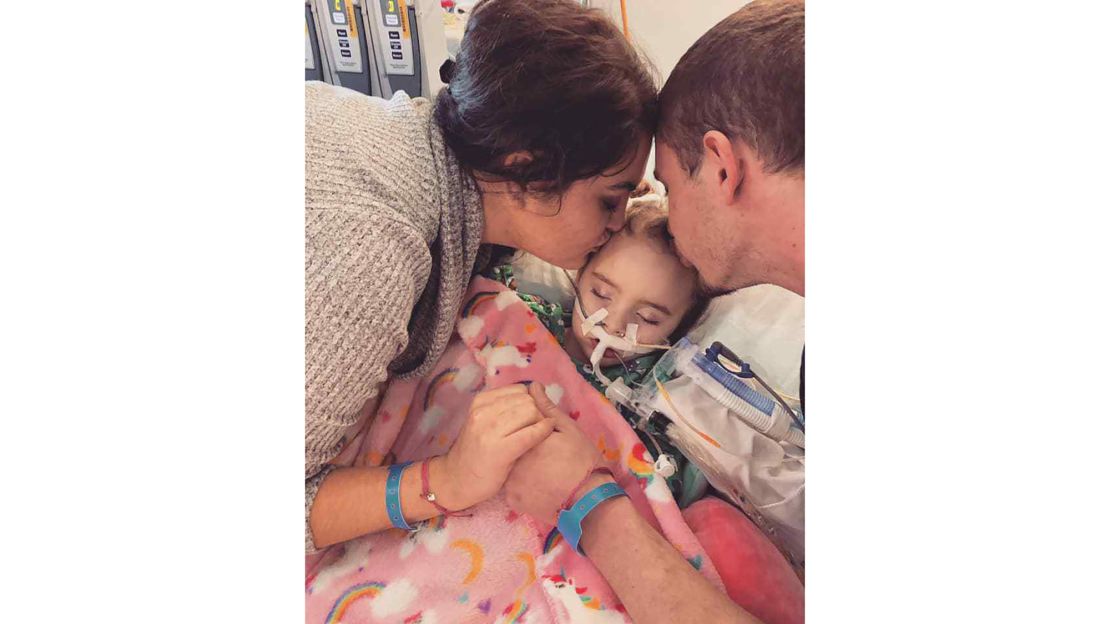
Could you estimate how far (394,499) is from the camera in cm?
86

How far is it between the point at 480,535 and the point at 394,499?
12 centimetres

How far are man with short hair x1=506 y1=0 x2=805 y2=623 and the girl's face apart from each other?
0.08m

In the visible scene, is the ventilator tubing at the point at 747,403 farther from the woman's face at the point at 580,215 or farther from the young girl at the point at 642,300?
the woman's face at the point at 580,215

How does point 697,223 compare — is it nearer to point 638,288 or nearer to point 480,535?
point 638,288

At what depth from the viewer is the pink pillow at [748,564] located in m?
0.79

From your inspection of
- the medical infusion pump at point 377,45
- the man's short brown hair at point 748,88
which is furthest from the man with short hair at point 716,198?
the medical infusion pump at point 377,45

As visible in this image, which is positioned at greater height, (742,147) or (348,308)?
(742,147)

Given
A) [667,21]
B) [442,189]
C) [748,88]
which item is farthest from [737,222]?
[442,189]

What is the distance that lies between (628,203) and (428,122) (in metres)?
0.35

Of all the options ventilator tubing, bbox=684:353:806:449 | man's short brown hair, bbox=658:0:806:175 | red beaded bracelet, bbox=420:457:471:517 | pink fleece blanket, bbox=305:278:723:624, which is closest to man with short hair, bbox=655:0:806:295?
man's short brown hair, bbox=658:0:806:175

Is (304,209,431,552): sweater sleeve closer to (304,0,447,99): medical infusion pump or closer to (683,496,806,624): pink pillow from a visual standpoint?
(304,0,447,99): medical infusion pump
